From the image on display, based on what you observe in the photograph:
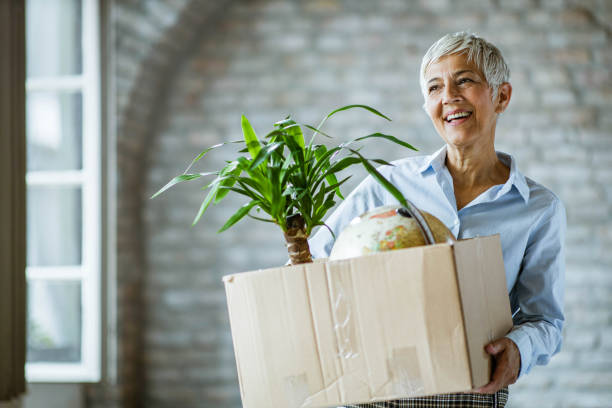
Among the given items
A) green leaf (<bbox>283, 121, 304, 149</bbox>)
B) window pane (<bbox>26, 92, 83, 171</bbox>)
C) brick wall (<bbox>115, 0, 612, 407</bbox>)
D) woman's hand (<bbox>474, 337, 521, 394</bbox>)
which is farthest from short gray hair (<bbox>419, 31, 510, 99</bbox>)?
window pane (<bbox>26, 92, 83, 171</bbox>)

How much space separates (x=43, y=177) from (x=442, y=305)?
236 cm

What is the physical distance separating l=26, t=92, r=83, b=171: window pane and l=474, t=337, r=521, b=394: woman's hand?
2.35m

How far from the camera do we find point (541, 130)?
307 centimetres

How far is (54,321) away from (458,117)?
87.2 inches

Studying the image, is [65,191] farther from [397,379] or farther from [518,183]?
[397,379]

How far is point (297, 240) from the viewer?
119cm

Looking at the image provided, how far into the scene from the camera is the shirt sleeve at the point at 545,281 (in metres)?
1.42

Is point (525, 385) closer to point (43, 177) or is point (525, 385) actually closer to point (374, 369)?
point (374, 369)

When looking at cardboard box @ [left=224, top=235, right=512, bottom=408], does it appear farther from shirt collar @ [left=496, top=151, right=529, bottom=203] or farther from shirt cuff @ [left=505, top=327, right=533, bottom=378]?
shirt collar @ [left=496, top=151, right=529, bottom=203]

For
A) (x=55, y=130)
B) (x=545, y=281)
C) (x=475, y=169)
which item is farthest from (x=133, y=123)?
(x=545, y=281)

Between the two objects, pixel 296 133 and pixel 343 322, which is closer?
pixel 343 322

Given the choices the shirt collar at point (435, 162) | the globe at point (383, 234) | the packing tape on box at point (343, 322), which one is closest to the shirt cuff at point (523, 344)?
the globe at point (383, 234)

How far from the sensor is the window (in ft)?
9.27

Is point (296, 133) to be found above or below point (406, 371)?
above
